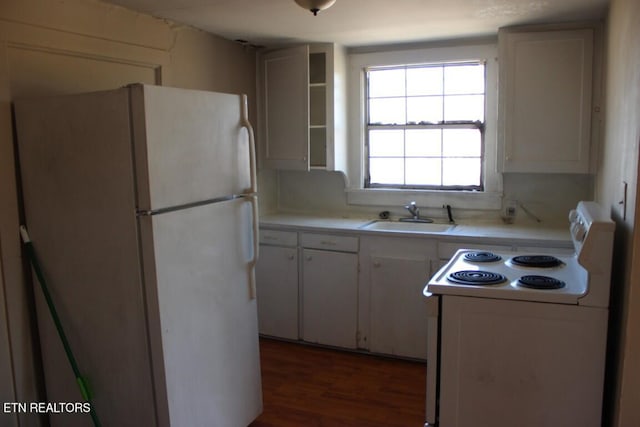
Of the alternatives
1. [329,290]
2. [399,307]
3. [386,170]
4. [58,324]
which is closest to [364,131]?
[386,170]

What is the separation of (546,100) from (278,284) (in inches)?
83.5

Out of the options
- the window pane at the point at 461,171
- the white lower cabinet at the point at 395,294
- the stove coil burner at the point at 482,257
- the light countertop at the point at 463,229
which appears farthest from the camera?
the window pane at the point at 461,171

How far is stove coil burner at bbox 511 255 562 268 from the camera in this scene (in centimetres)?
236

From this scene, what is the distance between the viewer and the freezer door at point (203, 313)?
6.84ft

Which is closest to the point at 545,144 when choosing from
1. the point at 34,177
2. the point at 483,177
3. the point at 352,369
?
the point at 483,177

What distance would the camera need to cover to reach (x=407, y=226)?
12.4 feet

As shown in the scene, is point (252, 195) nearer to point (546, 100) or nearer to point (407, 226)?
point (407, 226)

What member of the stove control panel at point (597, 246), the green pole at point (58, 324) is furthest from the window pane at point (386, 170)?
the green pole at point (58, 324)

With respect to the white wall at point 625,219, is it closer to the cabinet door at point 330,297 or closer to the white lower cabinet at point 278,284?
the cabinet door at point 330,297

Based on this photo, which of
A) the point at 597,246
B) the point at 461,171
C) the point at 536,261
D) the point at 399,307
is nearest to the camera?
the point at 597,246

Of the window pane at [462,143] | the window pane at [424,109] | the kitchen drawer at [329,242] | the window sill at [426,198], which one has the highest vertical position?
the window pane at [424,109]

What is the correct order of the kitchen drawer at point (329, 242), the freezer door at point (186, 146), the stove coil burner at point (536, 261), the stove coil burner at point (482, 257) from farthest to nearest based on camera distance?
the kitchen drawer at point (329, 242) < the stove coil burner at point (482, 257) < the stove coil burner at point (536, 261) < the freezer door at point (186, 146)

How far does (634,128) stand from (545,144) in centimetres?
161

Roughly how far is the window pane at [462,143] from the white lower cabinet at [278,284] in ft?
4.23
